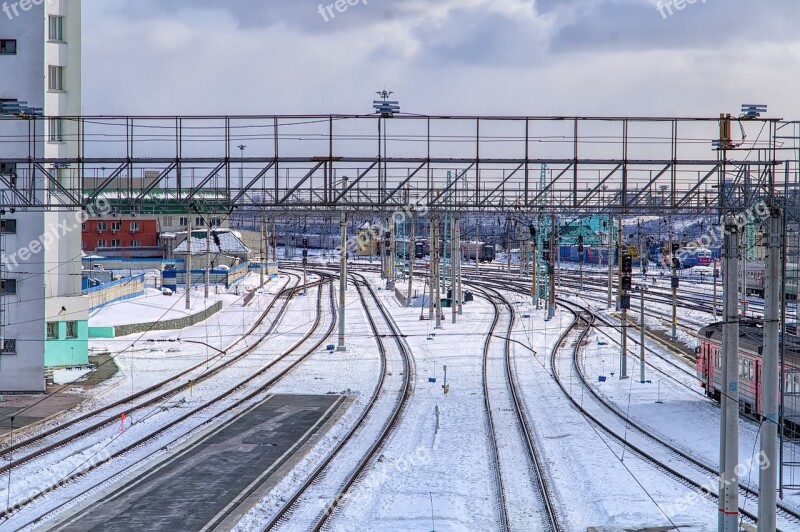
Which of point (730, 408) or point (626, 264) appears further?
point (626, 264)

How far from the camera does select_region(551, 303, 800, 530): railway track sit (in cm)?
1633

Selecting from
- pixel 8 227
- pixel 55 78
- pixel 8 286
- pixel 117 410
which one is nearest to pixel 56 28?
pixel 55 78

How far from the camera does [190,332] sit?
4278 centimetres

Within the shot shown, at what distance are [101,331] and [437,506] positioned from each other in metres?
28.6

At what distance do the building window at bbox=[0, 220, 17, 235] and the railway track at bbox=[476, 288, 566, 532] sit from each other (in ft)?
48.9

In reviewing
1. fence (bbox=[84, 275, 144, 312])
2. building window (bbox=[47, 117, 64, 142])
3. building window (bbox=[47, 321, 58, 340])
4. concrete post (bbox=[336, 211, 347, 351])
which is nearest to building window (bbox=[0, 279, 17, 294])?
building window (bbox=[47, 321, 58, 340])

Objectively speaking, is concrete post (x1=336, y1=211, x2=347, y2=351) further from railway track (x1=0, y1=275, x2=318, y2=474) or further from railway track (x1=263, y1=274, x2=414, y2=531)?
railway track (x1=0, y1=275, x2=318, y2=474)

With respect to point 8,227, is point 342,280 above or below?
below

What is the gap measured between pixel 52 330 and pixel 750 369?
848 inches

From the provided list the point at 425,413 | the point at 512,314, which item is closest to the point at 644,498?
the point at 425,413

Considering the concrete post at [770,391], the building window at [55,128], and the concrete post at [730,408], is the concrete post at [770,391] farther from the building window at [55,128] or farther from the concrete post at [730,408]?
the building window at [55,128]

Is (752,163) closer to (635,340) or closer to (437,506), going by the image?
(437,506)

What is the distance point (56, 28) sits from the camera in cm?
2955

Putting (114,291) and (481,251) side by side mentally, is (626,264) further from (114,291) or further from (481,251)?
(481,251)
